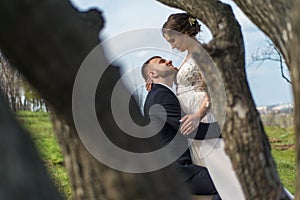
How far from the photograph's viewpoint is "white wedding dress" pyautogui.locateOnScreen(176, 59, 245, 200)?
3625 millimetres

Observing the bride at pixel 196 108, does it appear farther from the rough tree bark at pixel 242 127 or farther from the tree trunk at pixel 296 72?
the tree trunk at pixel 296 72

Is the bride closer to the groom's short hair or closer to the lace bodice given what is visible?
the lace bodice

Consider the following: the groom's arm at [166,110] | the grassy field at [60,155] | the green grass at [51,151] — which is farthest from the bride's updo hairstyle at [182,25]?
the green grass at [51,151]

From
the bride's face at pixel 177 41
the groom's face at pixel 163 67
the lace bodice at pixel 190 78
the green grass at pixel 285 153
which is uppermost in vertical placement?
the bride's face at pixel 177 41

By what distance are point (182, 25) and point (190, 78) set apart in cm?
35

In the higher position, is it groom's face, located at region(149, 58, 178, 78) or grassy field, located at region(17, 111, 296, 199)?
groom's face, located at region(149, 58, 178, 78)

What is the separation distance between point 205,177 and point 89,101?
2620mm

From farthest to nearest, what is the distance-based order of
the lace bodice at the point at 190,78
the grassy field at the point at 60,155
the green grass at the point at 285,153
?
the green grass at the point at 285,153 < the grassy field at the point at 60,155 < the lace bodice at the point at 190,78

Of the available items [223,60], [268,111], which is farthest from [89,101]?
[268,111]

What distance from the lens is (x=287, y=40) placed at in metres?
2.43

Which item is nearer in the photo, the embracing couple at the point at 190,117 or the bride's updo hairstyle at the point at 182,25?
the embracing couple at the point at 190,117

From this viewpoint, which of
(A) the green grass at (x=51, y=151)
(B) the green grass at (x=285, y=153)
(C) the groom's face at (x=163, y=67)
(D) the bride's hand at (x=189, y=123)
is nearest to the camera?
(D) the bride's hand at (x=189, y=123)

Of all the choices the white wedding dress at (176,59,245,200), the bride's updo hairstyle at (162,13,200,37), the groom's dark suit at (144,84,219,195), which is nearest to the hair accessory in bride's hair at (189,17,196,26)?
the bride's updo hairstyle at (162,13,200,37)

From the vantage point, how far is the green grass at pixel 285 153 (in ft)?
30.6
